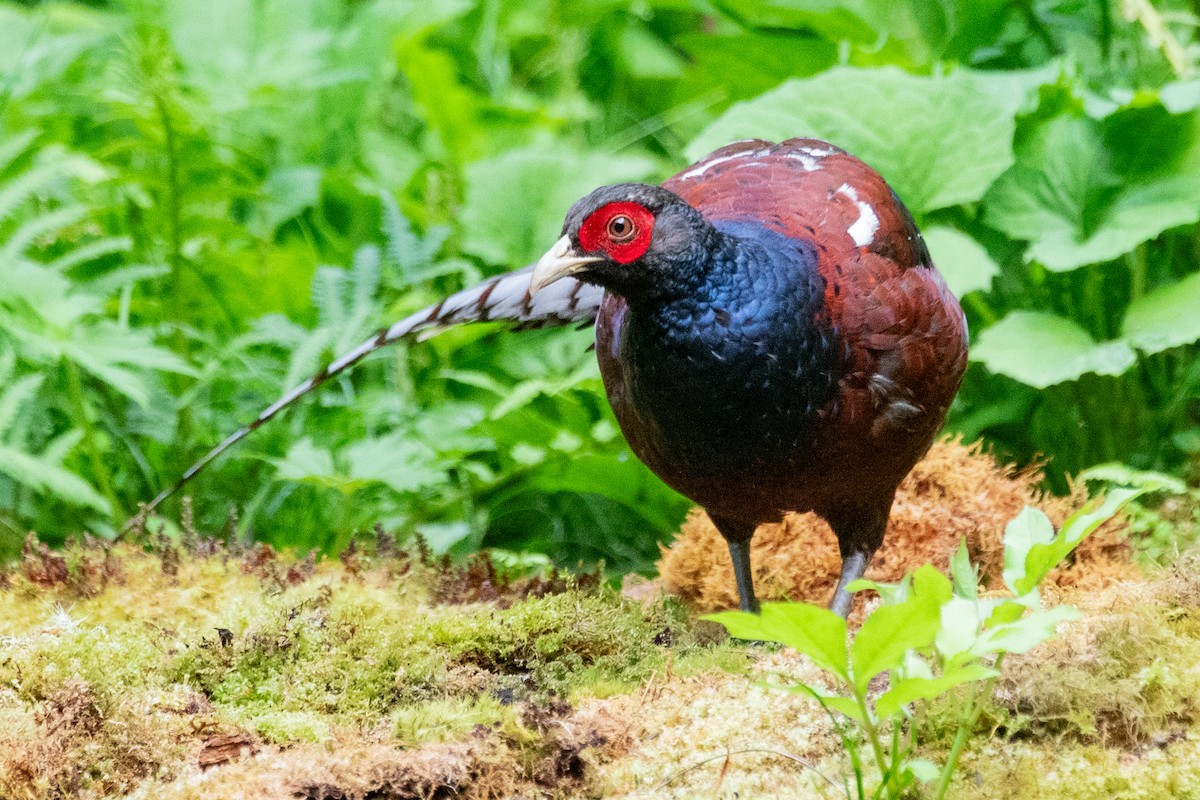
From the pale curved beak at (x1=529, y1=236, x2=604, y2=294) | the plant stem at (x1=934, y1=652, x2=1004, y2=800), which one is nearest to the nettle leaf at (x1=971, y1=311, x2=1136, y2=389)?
the pale curved beak at (x1=529, y1=236, x2=604, y2=294)

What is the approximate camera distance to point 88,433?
4109 millimetres

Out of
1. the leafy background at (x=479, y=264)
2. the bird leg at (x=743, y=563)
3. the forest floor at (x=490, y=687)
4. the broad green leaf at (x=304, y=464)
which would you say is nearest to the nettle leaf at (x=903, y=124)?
the leafy background at (x=479, y=264)

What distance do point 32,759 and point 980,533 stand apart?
2.52 metres

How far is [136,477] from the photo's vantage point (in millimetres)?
4516

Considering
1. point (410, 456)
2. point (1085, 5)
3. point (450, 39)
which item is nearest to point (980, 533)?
point (410, 456)

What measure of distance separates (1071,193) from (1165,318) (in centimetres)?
59

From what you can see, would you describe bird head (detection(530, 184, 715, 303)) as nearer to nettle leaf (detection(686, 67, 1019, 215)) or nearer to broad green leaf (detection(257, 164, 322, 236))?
nettle leaf (detection(686, 67, 1019, 215))

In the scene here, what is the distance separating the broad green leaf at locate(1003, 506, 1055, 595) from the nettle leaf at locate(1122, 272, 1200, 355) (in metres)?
2.01

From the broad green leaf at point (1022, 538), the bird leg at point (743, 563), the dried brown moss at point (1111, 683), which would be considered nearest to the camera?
the broad green leaf at point (1022, 538)

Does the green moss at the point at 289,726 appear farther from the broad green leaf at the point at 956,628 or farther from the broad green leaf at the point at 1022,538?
the broad green leaf at the point at 1022,538

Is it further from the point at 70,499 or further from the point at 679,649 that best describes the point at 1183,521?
the point at 70,499

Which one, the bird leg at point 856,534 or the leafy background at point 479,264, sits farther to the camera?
the leafy background at point 479,264

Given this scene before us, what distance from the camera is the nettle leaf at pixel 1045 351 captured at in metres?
3.79

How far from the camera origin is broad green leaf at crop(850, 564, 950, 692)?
5.89 feet
